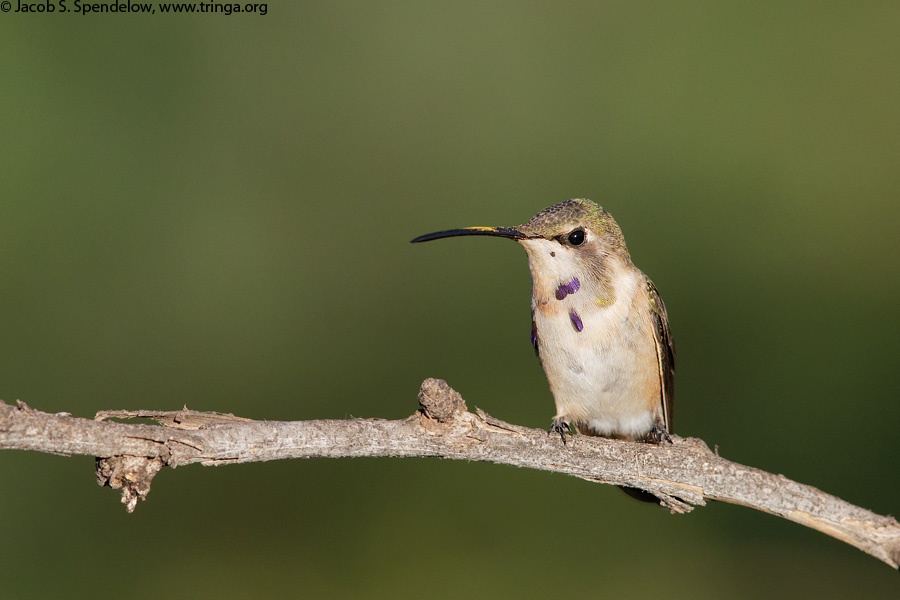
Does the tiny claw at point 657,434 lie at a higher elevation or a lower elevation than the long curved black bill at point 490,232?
lower

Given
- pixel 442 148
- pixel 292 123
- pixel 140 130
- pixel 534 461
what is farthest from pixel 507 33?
pixel 534 461

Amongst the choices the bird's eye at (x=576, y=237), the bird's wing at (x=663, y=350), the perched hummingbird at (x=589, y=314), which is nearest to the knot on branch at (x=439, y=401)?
the perched hummingbird at (x=589, y=314)

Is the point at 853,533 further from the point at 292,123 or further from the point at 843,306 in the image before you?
the point at 292,123

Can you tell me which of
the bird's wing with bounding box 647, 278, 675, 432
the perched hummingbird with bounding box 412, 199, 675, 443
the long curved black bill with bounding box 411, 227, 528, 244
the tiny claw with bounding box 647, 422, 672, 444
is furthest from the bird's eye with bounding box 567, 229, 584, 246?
the tiny claw with bounding box 647, 422, 672, 444

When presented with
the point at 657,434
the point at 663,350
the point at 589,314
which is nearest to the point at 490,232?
the point at 589,314

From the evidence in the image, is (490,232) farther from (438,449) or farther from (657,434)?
(657,434)

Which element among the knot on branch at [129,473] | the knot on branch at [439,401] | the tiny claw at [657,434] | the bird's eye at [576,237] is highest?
the bird's eye at [576,237]

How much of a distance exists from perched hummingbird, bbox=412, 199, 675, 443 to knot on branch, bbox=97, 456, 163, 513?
5.22 feet

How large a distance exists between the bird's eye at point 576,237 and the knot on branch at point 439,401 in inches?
46.1

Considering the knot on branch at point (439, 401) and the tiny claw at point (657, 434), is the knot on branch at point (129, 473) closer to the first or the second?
the knot on branch at point (439, 401)

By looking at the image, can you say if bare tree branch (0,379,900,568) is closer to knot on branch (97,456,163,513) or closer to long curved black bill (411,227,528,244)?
knot on branch (97,456,163,513)

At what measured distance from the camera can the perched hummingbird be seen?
3.66m

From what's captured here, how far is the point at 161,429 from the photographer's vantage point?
2447 millimetres

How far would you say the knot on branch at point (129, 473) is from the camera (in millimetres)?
2395
